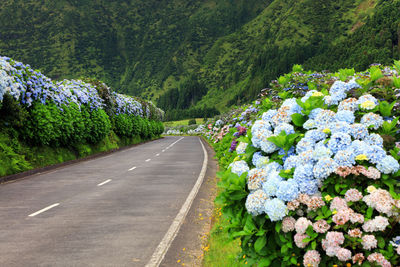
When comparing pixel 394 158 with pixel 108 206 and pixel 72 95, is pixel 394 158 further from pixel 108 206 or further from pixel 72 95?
pixel 72 95

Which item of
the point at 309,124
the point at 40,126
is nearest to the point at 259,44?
the point at 40,126

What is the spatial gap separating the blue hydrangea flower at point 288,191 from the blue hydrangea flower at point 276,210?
0.20 feet

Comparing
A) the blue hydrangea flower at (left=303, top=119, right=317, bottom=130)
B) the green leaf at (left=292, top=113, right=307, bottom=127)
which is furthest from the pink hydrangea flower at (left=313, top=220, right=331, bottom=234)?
the green leaf at (left=292, top=113, right=307, bottom=127)

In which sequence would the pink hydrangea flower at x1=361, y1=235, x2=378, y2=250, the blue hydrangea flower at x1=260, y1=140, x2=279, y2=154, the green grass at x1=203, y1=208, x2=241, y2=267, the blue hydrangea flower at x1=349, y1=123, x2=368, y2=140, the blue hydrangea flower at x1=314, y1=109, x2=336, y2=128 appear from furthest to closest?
the green grass at x1=203, y1=208, x2=241, y2=267 → the blue hydrangea flower at x1=260, y1=140, x2=279, y2=154 → the blue hydrangea flower at x1=314, y1=109, x2=336, y2=128 → the blue hydrangea flower at x1=349, y1=123, x2=368, y2=140 → the pink hydrangea flower at x1=361, y1=235, x2=378, y2=250

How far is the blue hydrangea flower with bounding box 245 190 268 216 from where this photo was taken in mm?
3805

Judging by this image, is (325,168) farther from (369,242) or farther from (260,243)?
(260,243)

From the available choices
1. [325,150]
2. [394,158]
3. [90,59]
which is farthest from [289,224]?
[90,59]

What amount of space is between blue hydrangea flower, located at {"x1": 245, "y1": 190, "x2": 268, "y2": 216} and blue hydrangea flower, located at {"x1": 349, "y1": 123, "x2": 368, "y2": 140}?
109 cm

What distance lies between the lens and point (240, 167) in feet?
15.0

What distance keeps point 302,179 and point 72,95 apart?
23.0 metres

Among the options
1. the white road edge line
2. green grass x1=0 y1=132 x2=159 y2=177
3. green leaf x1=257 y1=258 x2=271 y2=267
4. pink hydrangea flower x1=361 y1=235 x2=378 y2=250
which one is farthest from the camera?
green grass x1=0 y1=132 x2=159 y2=177

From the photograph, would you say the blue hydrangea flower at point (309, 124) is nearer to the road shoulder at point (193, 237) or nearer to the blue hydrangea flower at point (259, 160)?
the blue hydrangea flower at point (259, 160)

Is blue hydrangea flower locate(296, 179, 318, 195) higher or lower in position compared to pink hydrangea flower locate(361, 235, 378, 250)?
higher

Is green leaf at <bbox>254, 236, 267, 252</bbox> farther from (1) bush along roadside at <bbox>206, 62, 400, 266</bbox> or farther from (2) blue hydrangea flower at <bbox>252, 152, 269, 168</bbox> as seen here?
(2) blue hydrangea flower at <bbox>252, 152, 269, 168</bbox>
